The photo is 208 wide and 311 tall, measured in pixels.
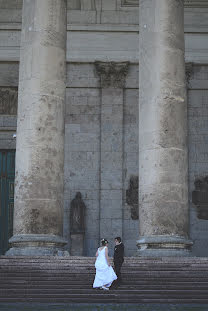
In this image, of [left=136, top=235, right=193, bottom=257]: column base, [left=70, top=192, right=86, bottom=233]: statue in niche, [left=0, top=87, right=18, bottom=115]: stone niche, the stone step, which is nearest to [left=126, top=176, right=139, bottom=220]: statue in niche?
[left=70, top=192, right=86, bottom=233]: statue in niche

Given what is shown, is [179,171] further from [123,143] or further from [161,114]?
[123,143]

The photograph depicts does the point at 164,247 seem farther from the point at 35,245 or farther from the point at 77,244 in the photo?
the point at 77,244

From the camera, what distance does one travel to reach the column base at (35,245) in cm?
1884

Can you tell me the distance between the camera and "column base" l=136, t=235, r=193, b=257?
1878 cm

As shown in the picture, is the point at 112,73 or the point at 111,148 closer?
the point at 111,148

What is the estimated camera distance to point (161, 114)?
1981 cm

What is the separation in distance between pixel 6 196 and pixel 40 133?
9117mm

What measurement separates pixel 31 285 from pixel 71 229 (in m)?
11.6

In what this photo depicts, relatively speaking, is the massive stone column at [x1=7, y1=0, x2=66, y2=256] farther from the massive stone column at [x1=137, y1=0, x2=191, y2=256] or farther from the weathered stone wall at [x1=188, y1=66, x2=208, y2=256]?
the weathered stone wall at [x1=188, y1=66, x2=208, y2=256]

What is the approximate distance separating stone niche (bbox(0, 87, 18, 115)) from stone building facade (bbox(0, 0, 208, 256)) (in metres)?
0.05

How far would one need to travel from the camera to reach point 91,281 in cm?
1603

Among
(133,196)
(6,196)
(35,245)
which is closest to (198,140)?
(133,196)

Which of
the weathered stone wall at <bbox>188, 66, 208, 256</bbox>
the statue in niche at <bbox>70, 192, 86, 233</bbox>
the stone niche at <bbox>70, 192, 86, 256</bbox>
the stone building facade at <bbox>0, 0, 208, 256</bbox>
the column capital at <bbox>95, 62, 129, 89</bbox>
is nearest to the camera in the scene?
the stone building facade at <bbox>0, 0, 208, 256</bbox>

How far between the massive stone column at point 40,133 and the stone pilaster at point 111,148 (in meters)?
7.85
